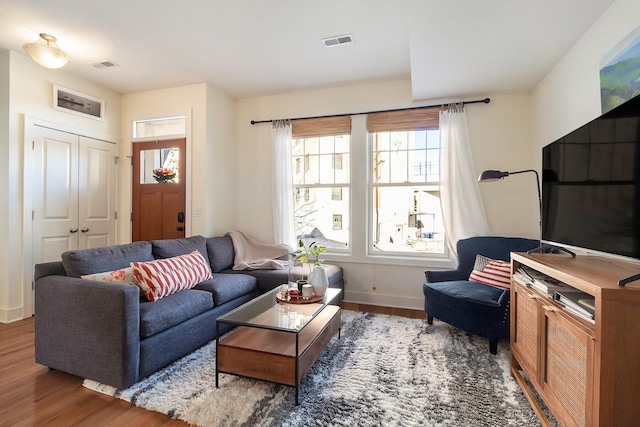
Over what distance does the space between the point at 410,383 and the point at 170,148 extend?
3.75 m

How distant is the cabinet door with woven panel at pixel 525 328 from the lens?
162 centimetres

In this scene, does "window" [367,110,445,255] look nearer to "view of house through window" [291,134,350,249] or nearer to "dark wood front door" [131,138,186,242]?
"view of house through window" [291,134,350,249]

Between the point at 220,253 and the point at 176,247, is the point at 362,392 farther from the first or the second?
the point at 220,253

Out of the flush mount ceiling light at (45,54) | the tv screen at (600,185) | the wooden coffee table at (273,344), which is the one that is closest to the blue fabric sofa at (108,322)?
the wooden coffee table at (273,344)

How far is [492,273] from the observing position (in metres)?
2.71

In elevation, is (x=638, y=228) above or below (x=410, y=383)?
above

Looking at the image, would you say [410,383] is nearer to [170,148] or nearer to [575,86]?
[575,86]

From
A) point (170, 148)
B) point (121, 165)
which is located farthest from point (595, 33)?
point (121, 165)

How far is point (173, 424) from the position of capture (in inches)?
62.1

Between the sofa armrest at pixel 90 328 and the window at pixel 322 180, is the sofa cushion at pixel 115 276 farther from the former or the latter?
the window at pixel 322 180

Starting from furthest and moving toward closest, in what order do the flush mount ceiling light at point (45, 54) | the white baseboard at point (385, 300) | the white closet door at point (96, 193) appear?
the white closet door at point (96, 193)
the white baseboard at point (385, 300)
the flush mount ceiling light at point (45, 54)

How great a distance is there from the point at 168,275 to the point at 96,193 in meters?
2.32

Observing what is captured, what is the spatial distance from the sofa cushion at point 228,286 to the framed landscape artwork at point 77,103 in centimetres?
262

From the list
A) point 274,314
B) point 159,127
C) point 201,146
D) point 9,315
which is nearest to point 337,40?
point 201,146
